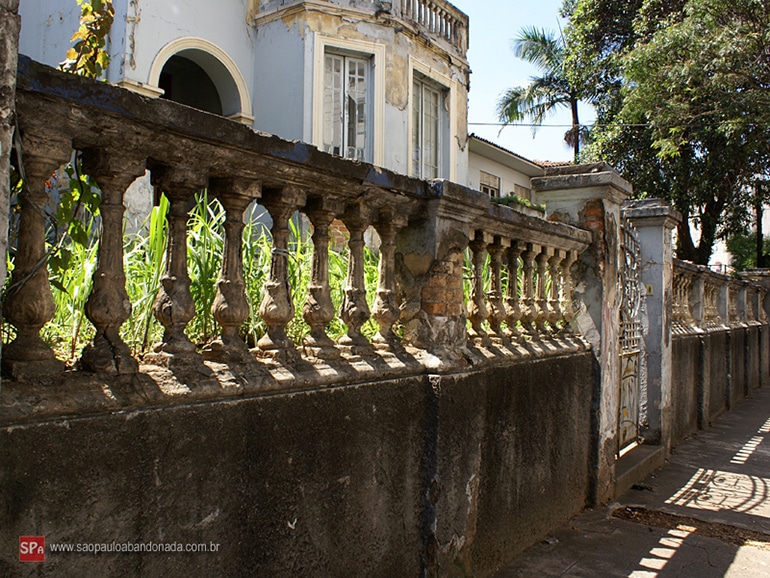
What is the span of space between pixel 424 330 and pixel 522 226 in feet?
3.53

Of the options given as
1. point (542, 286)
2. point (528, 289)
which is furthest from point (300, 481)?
point (542, 286)

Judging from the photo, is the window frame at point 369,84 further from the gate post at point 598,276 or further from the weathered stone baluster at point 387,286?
the weathered stone baluster at point 387,286

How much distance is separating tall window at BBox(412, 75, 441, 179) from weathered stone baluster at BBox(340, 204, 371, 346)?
8.21 metres

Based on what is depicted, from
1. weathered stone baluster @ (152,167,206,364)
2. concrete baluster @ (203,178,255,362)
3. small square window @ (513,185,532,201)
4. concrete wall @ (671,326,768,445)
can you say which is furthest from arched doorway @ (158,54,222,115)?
small square window @ (513,185,532,201)

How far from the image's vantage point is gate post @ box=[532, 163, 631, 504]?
15.0ft

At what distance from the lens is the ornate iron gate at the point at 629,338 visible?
550 cm

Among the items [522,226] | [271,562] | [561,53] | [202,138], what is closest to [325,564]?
[271,562]

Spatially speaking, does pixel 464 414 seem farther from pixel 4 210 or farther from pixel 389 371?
pixel 4 210

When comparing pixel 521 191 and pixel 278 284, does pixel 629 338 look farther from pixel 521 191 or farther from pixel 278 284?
pixel 521 191

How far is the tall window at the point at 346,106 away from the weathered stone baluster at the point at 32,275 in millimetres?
8175

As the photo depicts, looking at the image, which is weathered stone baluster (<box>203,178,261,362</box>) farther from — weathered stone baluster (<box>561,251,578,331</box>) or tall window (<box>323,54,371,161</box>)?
tall window (<box>323,54,371,161</box>)

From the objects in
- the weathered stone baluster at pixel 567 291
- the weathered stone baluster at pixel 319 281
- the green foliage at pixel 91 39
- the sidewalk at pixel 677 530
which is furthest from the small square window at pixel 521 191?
the weathered stone baluster at pixel 319 281

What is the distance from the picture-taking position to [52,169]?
5.44 feet

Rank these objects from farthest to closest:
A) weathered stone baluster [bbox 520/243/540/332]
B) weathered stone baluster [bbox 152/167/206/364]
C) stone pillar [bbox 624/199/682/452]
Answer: stone pillar [bbox 624/199/682/452]
weathered stone baluster [bbox 520/243/540/332]
weathered stone baluster [bbox 152/167/206/364]
